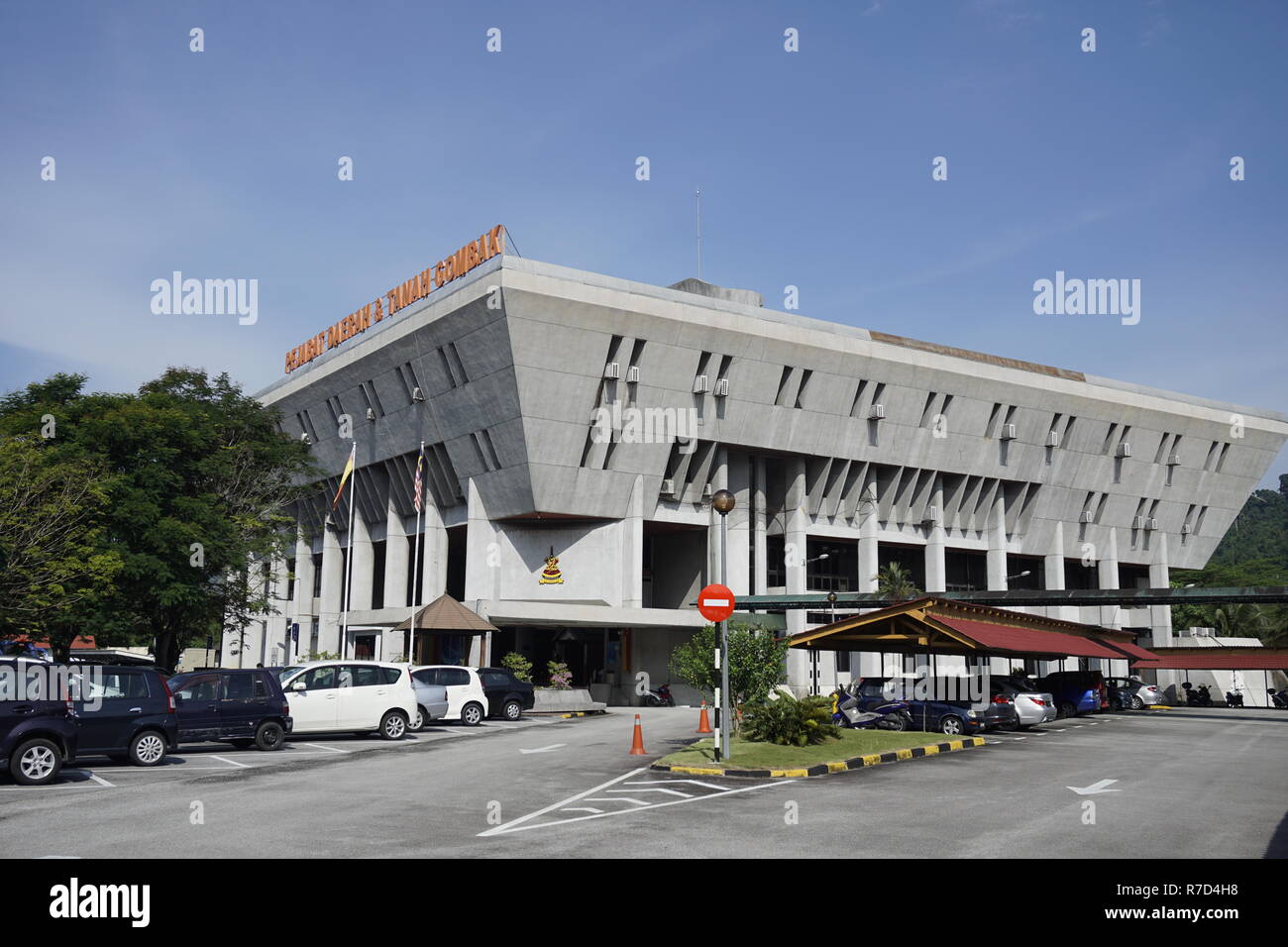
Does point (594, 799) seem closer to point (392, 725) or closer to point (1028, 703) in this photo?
point (392, 725)

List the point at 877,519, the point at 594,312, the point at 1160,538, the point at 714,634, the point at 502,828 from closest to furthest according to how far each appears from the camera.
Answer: the point at 502,828 < the point at 714,634 < the point at 594,312 < the point at 877,519 < the point at 1160,538

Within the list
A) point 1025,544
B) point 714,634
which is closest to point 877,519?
point 1025,544

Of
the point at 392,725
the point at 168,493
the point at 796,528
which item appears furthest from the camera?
the point at 796,528

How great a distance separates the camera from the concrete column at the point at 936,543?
65.1 m

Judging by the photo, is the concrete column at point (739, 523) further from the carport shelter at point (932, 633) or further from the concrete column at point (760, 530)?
the carport shelter at point (932, 633)

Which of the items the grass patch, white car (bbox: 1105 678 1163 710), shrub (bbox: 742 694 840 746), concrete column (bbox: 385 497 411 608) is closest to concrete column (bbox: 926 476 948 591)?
white car (bbox: 1105 678 1163 710)

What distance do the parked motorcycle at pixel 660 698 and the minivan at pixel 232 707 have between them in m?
31.5

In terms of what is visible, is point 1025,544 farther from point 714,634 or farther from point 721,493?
point 721,493

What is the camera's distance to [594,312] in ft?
159

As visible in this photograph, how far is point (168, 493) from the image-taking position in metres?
35.9

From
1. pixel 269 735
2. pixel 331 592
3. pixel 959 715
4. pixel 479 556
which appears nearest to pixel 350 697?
pixel 269 735

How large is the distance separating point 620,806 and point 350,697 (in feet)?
Answer: 44.2
